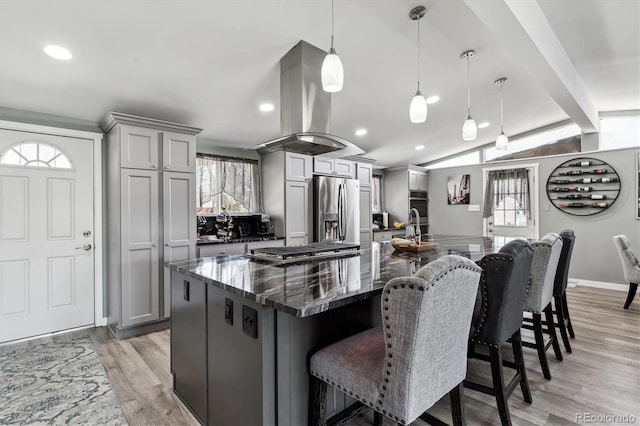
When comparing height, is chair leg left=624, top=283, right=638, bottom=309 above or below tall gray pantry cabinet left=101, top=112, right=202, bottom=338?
below

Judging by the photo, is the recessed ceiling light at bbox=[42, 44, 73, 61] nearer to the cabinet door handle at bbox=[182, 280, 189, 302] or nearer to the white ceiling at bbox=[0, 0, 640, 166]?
the white ceiling at bbox=[0, 0, 640, 166]

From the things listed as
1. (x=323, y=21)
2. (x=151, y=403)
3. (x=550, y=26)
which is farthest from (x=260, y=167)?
(x=550, y=26)

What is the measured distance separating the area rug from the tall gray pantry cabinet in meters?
0.50

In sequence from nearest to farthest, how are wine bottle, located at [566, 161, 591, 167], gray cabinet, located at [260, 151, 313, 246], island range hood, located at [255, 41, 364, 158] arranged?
island range hood, located at [255, 41, 364, 158], gray cabinet, located at [260, 151, 313, 246], wine bottle, located at [566, 161, 591, 167]

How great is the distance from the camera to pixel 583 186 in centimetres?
515

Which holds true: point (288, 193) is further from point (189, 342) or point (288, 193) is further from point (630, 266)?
point (630, 266)

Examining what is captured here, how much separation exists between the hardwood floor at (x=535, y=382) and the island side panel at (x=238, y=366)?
48 centimetres

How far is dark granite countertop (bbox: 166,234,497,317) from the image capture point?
1172mm

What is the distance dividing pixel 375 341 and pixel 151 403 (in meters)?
1.58

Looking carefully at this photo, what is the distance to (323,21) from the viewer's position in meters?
2.45

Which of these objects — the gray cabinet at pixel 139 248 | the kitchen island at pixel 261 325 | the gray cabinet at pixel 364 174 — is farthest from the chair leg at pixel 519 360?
the gray cabinet at pixel 364 174

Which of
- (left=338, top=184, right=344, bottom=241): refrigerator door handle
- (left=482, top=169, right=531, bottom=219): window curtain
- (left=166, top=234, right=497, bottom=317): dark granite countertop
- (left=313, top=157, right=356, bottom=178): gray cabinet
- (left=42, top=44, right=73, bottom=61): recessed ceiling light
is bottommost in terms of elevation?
(left=166, top=234, right=497, bottom=317): dark granite countertop

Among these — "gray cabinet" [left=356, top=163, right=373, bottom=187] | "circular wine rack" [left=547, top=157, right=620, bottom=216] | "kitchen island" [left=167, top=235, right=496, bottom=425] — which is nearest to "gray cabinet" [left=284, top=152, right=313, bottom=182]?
"gray cabinet" [left=356, top=163, right=373, bottom=187]

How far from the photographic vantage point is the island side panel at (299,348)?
4.44 ft
